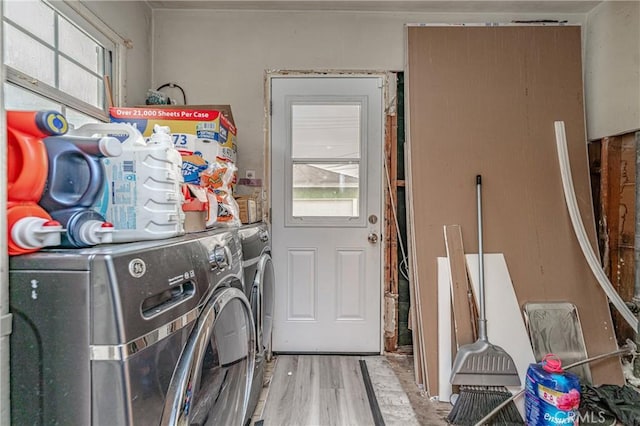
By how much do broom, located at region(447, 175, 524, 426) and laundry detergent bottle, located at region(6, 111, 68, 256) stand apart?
177 centimetres

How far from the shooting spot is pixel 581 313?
1808 mm

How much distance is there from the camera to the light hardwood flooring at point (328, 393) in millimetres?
1573

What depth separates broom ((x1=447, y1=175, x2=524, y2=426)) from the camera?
59.2 inches

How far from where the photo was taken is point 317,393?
1.76 metres

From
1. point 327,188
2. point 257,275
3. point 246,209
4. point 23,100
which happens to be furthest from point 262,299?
point 23,100

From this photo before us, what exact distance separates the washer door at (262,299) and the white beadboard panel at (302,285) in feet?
1.36

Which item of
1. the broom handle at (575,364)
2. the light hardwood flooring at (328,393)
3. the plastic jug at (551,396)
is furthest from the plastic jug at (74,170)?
the plastic jug at (551,396)

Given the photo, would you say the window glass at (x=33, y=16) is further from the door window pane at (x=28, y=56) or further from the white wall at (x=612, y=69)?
the white wall at (x=612, y=69)

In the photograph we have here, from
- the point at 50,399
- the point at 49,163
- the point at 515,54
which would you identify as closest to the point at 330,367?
the point at 50,399

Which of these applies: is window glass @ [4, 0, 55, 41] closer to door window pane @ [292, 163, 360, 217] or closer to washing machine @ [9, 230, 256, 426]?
washing machine @ [9, 230, 256, 426]

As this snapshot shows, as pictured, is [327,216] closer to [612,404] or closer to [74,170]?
[74,170]

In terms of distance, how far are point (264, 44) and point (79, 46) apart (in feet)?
3.59

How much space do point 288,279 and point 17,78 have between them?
174cm

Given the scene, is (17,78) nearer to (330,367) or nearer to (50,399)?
(50,399)
